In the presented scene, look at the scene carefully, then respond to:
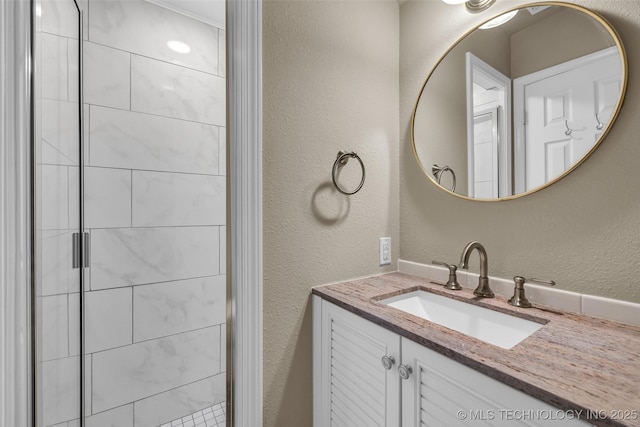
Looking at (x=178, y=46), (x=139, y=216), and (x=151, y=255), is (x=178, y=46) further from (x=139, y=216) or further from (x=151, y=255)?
(x=151, y=255)

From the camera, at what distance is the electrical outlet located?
1323 mm

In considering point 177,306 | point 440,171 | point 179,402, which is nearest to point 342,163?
point 440,171

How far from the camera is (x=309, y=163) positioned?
1.11 m

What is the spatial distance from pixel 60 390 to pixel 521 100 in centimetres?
185

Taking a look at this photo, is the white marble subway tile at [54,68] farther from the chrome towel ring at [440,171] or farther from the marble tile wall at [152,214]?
the chrome towel ring at [440,171]

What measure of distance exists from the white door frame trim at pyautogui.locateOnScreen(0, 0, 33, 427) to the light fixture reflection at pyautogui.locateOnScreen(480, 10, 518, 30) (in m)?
1.41

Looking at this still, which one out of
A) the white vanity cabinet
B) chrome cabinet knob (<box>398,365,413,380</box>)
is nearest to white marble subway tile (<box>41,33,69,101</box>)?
the white vanity cabinet

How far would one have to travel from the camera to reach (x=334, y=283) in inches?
46.3

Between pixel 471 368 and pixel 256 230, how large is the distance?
0.73 meters

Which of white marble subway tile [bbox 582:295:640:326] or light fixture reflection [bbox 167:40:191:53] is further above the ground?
light fixture reflection [bbox 167:40:191:53]

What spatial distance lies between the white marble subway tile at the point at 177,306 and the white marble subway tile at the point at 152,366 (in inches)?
2.1

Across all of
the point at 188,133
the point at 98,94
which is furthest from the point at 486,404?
the point at 98,94

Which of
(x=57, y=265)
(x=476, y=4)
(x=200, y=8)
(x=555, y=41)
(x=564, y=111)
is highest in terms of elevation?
(x=200, y=8)

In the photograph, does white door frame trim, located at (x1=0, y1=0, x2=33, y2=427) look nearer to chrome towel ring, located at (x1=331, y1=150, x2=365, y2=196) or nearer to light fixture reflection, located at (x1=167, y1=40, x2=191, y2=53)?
chrome towel ring, located at (x1=331, y1=150, x2=365, y2=196)
